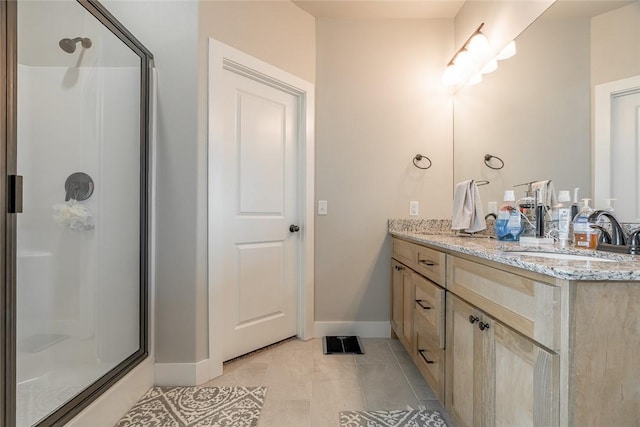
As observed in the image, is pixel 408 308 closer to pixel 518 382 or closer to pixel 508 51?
pixel 518 382

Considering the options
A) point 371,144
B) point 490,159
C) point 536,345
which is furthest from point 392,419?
point 371,144

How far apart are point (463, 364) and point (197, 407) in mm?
1270

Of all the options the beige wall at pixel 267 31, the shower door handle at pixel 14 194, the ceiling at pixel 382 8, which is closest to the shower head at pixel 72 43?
the beige wall at pixel 267 31

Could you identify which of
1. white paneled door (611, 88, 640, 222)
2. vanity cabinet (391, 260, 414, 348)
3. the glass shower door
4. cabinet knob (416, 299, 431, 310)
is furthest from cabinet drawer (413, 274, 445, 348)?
the glass shower door

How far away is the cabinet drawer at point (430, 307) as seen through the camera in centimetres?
133

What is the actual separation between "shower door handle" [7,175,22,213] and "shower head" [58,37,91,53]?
80 cm

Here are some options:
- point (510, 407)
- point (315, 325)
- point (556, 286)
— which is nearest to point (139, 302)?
point (315, 325)

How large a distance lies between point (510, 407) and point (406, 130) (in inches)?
78.6

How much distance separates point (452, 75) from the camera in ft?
7.46

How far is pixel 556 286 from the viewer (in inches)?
27.9

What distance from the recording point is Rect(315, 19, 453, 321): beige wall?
2.39 m

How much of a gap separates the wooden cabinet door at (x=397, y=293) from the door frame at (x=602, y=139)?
3.52 ft

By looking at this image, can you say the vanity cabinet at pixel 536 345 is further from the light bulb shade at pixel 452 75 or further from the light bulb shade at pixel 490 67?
the light bulb shade at pixel 452 75

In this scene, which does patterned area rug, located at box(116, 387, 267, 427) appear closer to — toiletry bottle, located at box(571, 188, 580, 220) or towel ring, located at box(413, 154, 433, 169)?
toiletry bottle, located at box(571, 188, 580, 220)
